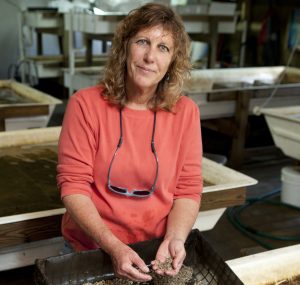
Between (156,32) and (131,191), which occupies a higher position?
(156,32)

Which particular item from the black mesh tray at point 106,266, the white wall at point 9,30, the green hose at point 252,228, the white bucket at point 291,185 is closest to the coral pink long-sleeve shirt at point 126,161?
the black mesh tray at point 106,266

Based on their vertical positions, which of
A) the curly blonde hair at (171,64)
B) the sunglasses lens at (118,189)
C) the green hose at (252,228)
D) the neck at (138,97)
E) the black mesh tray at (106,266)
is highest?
the curly blonde hair at (171,64)

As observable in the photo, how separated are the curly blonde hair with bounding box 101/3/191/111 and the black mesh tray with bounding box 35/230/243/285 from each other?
401 millimetres

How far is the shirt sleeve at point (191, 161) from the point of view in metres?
1.35

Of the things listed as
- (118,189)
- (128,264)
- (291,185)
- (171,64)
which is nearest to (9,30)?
(291,185)

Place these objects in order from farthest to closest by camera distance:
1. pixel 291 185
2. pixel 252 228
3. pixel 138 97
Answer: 1. pixel 291 185
2. pixel 252 228
3. pixel 138 97

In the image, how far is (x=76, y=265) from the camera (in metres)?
1.17

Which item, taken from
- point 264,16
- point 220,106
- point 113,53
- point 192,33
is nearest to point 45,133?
point 113,53

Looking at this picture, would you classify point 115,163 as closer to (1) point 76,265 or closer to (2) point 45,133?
(1) point 76,265

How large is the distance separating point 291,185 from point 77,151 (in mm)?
2339

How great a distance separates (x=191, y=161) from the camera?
4.50 ft

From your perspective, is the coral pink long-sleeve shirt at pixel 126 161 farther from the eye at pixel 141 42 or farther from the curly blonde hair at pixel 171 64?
the eye at pixel 141 42

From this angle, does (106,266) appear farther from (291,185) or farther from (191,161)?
(291,185)

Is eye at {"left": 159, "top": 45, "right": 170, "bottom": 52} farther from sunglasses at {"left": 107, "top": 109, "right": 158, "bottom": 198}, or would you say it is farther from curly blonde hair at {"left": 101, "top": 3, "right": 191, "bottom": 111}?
sunglasses at {"left": 107, "top": 109, "right": 158, "bottom": 198}
